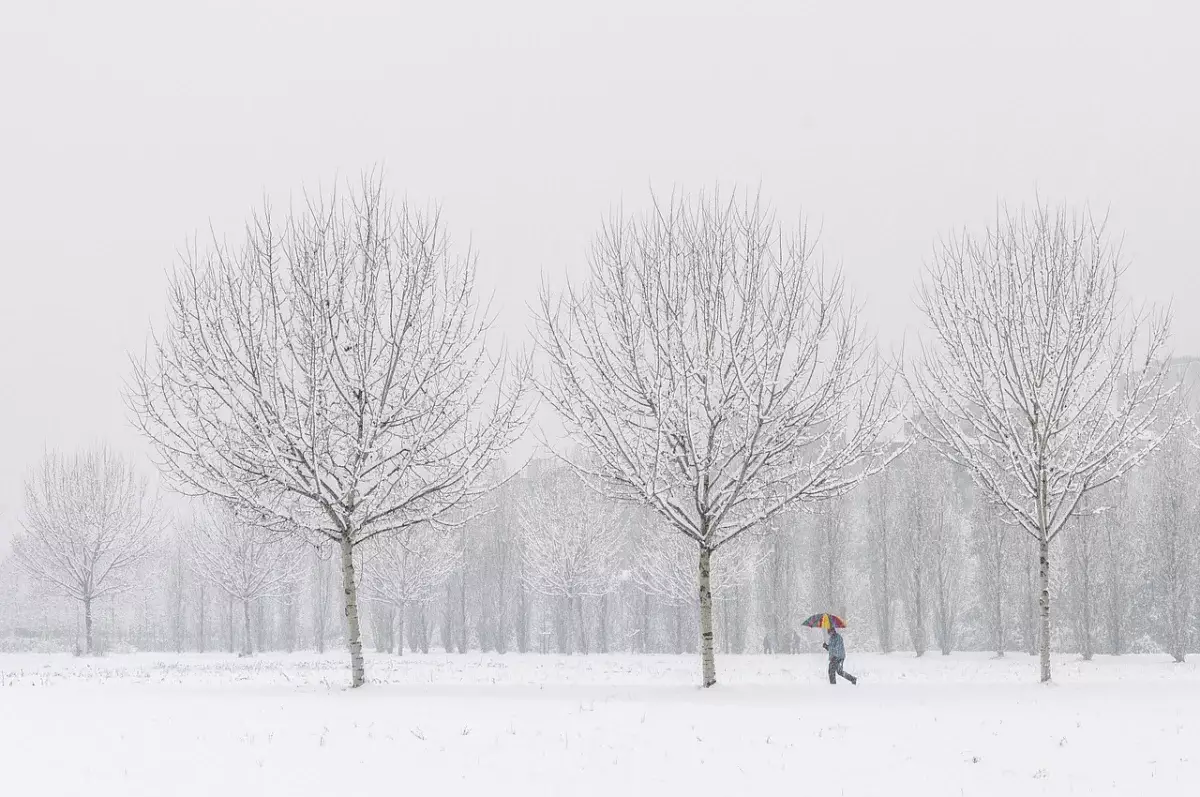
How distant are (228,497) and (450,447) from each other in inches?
154

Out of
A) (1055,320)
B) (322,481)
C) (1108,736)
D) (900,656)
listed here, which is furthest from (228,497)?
(900,656)

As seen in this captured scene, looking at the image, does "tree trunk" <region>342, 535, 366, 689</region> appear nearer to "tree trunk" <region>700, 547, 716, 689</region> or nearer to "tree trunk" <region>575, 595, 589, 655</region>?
"tree trunk" <region>700, 547, 716, 689</region>

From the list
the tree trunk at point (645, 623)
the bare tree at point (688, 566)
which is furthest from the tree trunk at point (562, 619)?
the bare tree at point (688, 566)

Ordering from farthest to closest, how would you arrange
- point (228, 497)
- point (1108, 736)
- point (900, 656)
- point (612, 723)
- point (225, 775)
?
1. point (900, 656)
2. point (228, 497)
3. point (612, 723)
4. point (1108, 736)
5. point (225, 775)

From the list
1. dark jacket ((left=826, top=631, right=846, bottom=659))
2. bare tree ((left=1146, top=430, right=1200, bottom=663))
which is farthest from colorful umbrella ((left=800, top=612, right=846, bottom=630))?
bare tree ((left=1146, top=430, right=1200, bottom=663))

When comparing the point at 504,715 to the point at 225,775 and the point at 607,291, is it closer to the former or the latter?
the point at 225,775

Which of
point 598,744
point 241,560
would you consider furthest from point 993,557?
point 241,560

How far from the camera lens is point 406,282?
14.8m

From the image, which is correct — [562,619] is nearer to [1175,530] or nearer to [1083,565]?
[1083,565]

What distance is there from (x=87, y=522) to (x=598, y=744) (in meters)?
34.3

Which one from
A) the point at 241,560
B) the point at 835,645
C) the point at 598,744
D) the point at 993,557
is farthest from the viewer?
the point at 993,557

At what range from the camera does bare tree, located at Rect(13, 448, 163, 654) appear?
3544cm

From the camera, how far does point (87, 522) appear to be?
35.6 metres

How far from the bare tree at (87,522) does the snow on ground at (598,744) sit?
25.8 m
